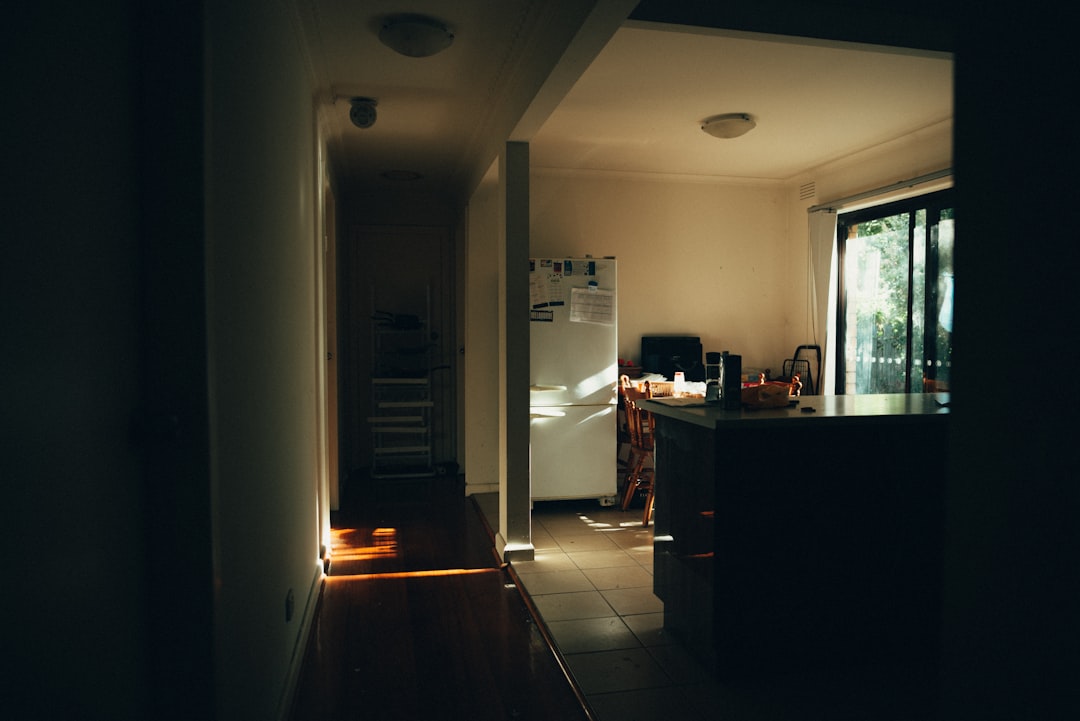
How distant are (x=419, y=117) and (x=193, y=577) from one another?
3316mm

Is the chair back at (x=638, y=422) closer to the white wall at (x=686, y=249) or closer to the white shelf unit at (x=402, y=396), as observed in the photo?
the white wall at (x=686, y=249)

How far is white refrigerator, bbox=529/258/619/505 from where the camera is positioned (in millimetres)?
4734

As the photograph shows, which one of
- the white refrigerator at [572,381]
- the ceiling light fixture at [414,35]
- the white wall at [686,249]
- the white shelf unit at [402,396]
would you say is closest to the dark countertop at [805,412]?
the ceiling light fixture at [414,35]

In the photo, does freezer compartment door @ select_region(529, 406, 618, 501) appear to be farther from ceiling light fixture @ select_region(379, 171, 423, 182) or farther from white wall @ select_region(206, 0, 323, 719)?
ceiling light fixture @ select_region(379, 171, 423, 182)

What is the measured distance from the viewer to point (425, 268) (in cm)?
625

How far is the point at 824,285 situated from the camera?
561 centimetres

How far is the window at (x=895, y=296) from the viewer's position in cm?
464

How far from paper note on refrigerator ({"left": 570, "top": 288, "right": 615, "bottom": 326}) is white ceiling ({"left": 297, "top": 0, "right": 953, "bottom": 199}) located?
110cm

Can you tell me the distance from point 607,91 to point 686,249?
7.64 feet

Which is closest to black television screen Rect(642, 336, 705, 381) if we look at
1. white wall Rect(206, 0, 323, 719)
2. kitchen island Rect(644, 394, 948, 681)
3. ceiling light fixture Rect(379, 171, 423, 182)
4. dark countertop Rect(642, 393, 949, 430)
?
ceiling light fixture Rect(379, 171, 423, 182)

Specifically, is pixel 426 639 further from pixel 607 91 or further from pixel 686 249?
pixel 686 249

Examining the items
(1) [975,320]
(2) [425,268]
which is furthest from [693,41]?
(2) [425,268]

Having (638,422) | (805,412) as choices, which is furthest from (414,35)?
(638,422)

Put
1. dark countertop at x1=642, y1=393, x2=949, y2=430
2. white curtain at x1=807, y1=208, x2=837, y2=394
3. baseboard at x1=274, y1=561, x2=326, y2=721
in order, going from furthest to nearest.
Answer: white curtain at x1=807, y1=208, x2=837, y2=394 → dark countertop at x1=642, y1=393, x2=949, y2=430 → baseboard at x1=274, y1=561, x2=326, y2=721
